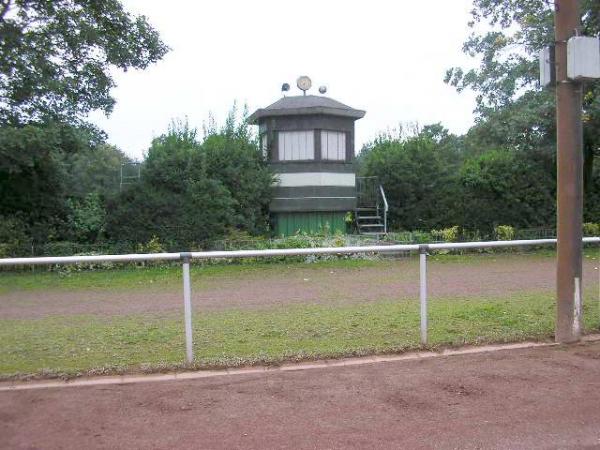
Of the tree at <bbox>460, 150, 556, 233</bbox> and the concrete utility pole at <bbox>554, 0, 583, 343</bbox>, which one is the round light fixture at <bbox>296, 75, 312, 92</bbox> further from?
the concrete utility pole at <bbox>554, 0, 583, 343</bbox>

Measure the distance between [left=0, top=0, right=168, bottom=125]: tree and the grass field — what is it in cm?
770

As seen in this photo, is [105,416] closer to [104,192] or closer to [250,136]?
[104,192]

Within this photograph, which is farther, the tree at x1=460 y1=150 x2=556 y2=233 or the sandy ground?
the tree at x1=460 y1=150 x2=556 y2=233

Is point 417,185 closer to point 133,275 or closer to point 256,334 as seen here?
point 133,275

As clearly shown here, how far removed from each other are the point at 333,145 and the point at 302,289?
500 inches

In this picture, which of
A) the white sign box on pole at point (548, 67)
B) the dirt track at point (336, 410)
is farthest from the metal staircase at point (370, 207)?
the dirt track at point (336, 410)

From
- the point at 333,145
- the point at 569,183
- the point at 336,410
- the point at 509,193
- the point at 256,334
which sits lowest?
the point at 336,410

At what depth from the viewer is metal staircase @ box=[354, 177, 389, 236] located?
816 inches

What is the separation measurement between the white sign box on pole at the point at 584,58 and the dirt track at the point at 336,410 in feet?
10.2

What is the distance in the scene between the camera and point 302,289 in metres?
8.31

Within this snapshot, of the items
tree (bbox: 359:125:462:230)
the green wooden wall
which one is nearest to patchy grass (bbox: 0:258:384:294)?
the green wooden wall

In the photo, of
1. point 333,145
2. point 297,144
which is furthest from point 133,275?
point 333,145

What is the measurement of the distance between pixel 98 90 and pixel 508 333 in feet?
44.2

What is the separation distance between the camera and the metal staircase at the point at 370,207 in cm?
2072
